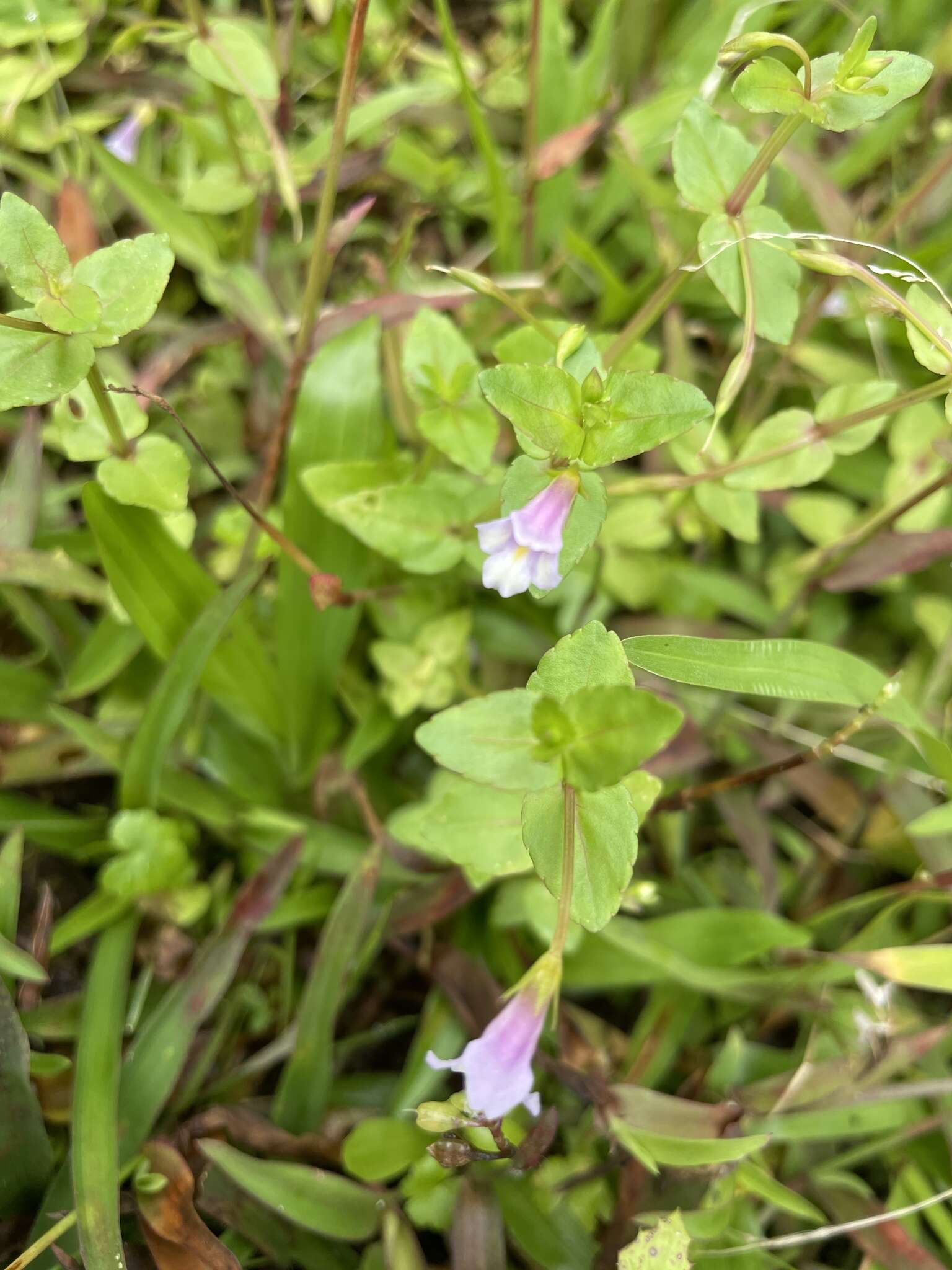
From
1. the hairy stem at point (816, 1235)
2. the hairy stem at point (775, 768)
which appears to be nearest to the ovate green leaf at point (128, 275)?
the hairy stem at point (775, 768)

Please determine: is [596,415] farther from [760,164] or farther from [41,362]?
[41,362]

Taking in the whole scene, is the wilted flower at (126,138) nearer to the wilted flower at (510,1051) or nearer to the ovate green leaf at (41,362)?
the ovate green leaf at (41,362)

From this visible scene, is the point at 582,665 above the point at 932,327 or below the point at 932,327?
below

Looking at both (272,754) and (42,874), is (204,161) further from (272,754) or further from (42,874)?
(42,874)

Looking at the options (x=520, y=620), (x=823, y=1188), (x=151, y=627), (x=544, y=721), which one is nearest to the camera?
(x=544, y=721)

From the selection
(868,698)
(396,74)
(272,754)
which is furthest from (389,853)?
(396,74)

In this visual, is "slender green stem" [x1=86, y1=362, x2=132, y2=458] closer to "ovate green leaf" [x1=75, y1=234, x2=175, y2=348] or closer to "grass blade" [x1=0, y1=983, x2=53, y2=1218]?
"ovate green leaf" [x1=75, y1=234, x2=175, y2=348]

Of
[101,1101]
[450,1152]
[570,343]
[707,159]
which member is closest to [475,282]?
[570,343]

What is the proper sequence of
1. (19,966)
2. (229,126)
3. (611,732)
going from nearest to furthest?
(611,732)
(19,966)
(229,126)
